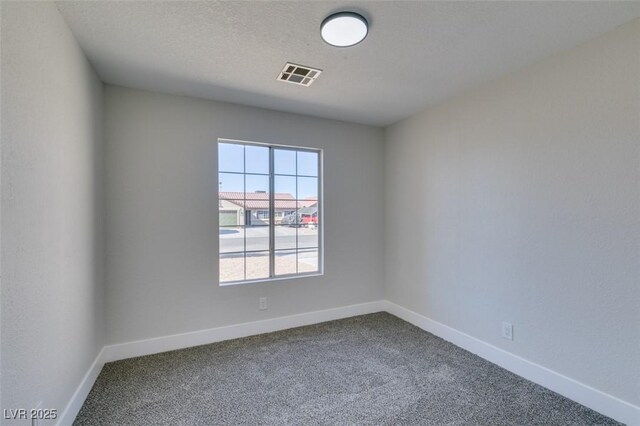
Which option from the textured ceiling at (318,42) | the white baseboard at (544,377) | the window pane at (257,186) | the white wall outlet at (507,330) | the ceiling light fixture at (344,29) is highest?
the textured ceiling at (318,42)

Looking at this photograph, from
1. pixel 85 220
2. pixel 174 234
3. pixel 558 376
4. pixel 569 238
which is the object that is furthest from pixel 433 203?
pixel 85 220

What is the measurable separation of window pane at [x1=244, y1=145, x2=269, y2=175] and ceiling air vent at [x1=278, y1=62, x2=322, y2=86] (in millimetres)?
915

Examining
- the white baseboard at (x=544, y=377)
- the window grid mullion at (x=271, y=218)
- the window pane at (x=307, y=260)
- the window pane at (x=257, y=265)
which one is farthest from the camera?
the window pane at (x=307, y=260)

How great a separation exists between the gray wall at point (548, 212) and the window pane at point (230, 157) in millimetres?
2070

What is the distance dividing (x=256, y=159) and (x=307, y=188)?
701 mm

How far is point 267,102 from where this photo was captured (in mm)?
2992

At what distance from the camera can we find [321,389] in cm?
214

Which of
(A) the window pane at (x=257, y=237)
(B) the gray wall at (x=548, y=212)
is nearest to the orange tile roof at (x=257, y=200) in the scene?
(A) the window pane at (x=257, y=237)

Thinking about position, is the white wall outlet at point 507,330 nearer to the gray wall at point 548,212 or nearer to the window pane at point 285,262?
the gray wall at point 548,212

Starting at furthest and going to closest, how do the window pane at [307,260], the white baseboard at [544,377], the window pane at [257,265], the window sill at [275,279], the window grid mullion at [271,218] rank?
the window pane at [307,260]
the window grid mullion at [271,218]
the window pane at [257,265]
the window sill at [275,279]
the white baseboard at [544,377]

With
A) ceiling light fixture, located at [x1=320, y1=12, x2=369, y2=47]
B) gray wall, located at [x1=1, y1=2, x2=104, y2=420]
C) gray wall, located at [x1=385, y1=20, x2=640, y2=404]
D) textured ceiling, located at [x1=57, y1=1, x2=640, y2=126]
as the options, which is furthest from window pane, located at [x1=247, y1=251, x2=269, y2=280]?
ceiling light fixture, located at [x1=320, y1=12, x2=369, y2=47]

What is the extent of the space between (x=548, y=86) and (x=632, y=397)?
2.12 meters

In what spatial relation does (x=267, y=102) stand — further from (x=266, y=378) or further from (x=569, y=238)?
(x=569, y=238)

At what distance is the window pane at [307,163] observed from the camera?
11.4 ft
